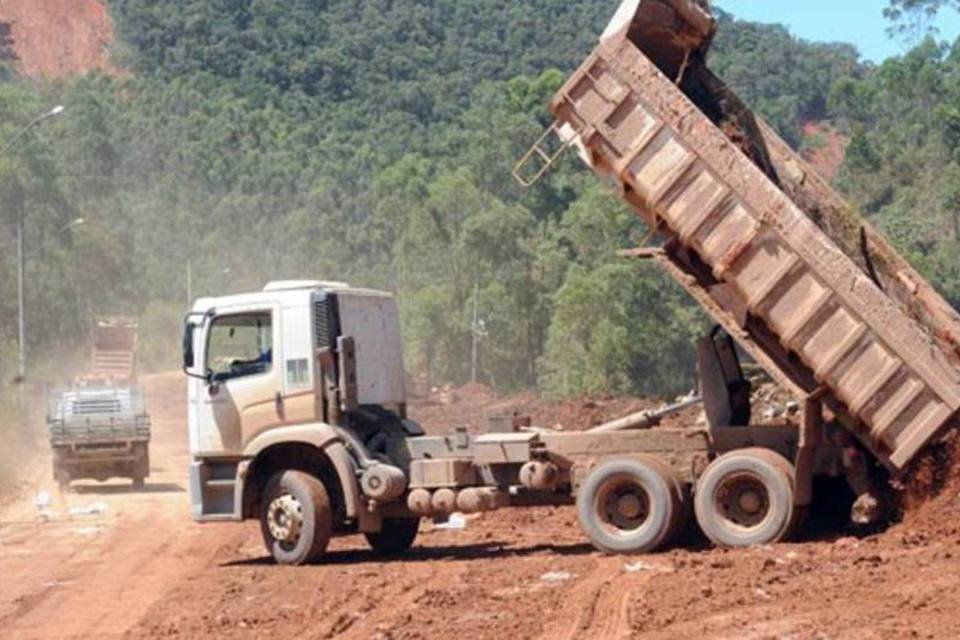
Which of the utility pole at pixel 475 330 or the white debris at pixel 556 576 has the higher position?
the utility pole at pixel 475 330

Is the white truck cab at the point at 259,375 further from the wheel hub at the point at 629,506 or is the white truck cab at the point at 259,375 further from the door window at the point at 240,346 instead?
the wheel hub at the point at 629,506

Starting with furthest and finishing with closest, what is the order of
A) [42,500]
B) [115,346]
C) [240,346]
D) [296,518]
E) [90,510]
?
1. [115,346]
2. [42,500]
3. [90,510]
4. [240,346]
5. [296,518]

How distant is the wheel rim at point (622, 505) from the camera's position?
17.2 meters

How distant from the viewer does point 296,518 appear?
717 inches

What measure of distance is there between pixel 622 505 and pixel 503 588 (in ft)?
8.49

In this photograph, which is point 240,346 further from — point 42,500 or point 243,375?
point 42,500

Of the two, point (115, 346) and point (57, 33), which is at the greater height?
point (57, 33)

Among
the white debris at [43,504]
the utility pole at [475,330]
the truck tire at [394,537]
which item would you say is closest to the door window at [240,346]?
the truck tire at [394,537]

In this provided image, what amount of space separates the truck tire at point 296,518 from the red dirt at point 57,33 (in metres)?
156

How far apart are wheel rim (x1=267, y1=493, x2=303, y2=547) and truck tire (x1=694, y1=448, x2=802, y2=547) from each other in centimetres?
387

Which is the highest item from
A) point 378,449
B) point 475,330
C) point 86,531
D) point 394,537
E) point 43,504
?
point 475,330

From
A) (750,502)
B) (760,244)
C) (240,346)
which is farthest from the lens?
(240,346)

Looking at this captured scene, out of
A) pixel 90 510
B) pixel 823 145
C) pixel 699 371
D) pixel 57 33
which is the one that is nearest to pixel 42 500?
pixel 90 510

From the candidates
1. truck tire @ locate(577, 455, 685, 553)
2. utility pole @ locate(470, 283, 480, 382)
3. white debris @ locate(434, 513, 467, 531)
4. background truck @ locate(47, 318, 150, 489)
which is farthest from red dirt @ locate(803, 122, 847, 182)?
truck tire @ locate(577, 455, 685, 553)
